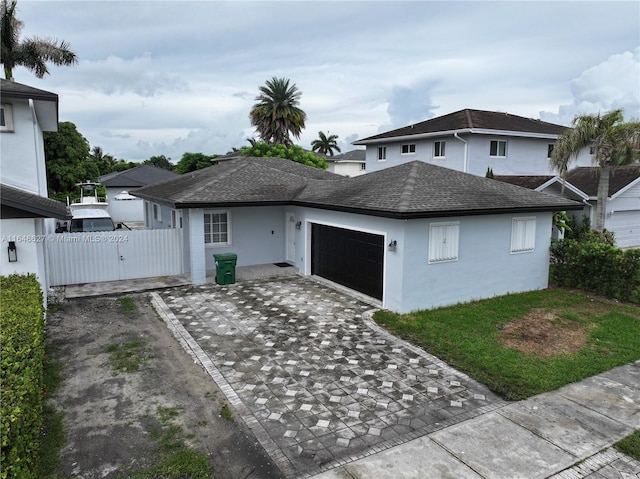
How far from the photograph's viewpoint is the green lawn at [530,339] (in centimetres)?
755

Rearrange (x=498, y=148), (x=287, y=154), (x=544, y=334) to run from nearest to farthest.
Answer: (x=544, y=334), (x=498, y=148), (x=287, y=154)

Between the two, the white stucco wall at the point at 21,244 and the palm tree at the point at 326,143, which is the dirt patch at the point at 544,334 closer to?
the white stucco wall at the point at 21,244

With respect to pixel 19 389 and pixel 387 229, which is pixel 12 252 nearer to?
pixel 19 389

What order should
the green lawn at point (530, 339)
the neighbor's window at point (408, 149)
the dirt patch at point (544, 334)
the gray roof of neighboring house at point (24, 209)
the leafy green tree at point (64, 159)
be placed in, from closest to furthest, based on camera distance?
the green lawn at point (530, 339)
the gray roof of neighboring house at point (24, 209)
the dirt patch at point (544, 334)
the neighbor's window at point (408, 149)
the leafy green tree at point (64, 159)

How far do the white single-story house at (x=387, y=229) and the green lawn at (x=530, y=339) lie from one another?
786 mm

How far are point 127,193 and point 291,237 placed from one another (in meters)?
13.2

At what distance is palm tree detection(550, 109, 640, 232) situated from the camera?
1572 centimetres

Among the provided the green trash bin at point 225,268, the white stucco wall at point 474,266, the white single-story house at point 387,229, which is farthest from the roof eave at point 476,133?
the green trash bin at point 225,268

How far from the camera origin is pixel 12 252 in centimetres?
945

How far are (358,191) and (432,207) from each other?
306cm

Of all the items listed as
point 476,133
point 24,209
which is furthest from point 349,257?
point 476,133

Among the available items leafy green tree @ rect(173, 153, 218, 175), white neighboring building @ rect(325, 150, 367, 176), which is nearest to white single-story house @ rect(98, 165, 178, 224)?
leafy green tree @ rect(173, 153, 218, 175)

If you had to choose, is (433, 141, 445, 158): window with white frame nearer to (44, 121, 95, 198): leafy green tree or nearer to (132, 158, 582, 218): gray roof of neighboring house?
(132, 158, 582, 218): gray roof of neighboring house

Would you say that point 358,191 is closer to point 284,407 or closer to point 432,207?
point 432,207
